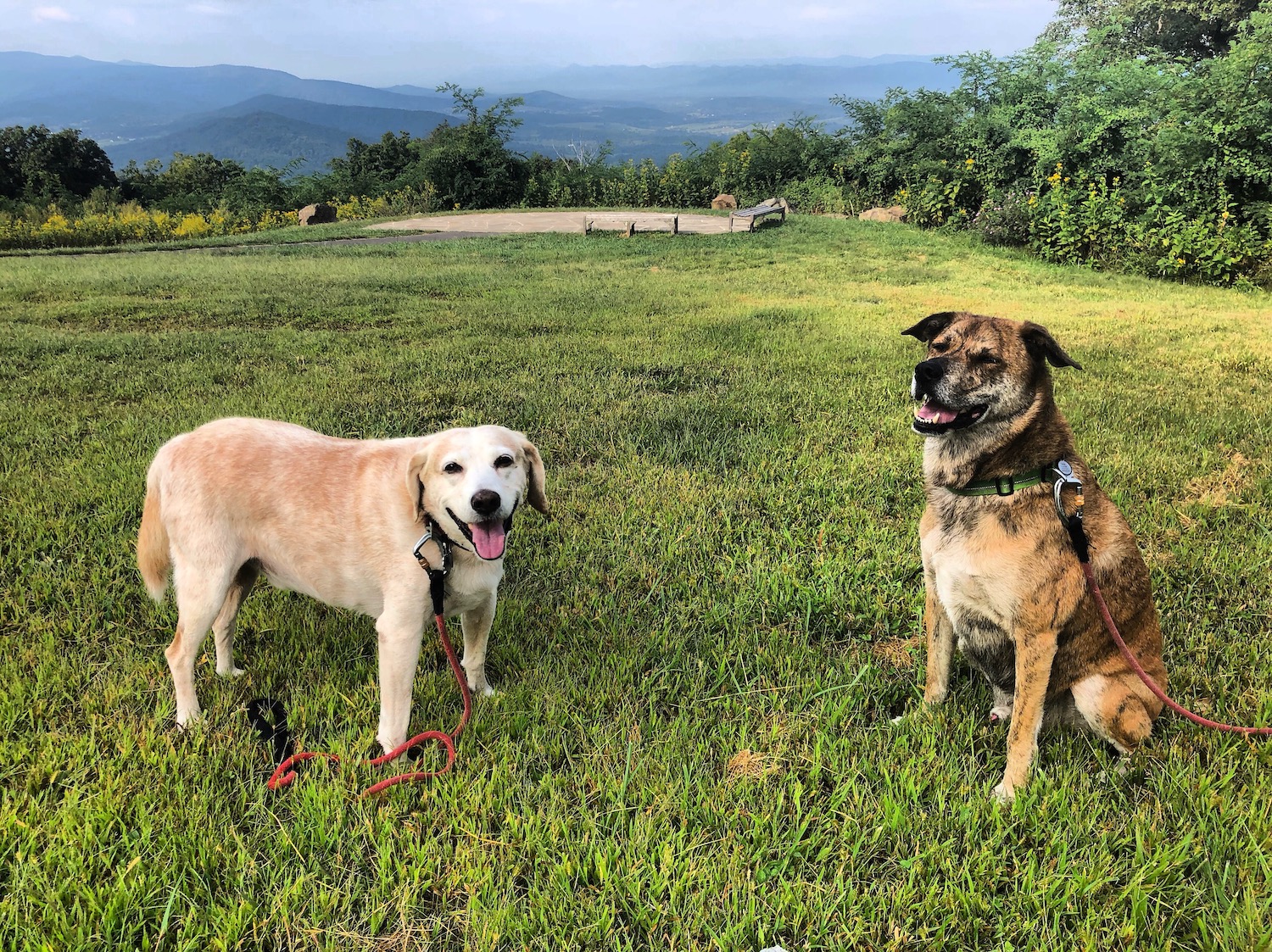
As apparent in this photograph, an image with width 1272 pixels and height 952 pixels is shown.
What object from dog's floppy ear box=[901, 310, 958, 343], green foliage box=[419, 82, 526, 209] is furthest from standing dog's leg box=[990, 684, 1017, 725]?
green foliage box=[419, 82, 526, 209]

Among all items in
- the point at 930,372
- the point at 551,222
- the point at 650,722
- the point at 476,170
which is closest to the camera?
the point at 930,372

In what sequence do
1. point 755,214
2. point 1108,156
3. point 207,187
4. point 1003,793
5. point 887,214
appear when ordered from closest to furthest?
point 1003,793, point 1108,156, point 755,214, point 887,214, point 207,187

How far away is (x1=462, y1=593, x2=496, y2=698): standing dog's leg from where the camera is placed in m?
2.70

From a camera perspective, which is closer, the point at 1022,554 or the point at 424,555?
the point at 1022,554

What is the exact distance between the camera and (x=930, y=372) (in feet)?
8.00

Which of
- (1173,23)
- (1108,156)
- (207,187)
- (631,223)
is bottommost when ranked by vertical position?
(631,223)

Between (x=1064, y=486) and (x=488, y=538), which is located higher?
(x=1064, y=486)

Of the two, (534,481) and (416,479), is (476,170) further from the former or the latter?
(416,479)

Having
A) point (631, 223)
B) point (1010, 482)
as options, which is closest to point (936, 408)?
point (1010, 482)

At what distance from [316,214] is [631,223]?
14.1m

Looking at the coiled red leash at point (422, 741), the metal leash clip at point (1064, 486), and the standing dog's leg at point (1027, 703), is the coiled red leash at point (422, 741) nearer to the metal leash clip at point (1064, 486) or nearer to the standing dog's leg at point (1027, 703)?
the standing dog's leg at point (1027, 703)

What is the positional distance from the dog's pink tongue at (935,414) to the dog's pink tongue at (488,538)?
1.51 metres

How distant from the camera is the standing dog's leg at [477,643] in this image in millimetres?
2703

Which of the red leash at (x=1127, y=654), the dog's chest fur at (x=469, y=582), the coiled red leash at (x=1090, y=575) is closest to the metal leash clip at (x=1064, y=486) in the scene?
the coiled red leash at (x=1090, y=575)
